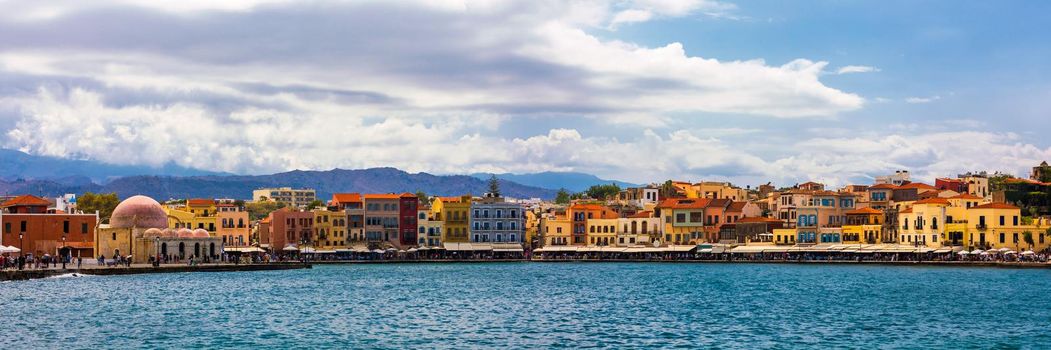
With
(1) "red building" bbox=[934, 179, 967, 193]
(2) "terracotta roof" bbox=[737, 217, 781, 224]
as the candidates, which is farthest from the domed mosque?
(1) "red building" bbox=[934, 179, 967, 193]

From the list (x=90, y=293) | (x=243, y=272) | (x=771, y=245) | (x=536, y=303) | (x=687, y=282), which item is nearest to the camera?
(x=536, y=303)

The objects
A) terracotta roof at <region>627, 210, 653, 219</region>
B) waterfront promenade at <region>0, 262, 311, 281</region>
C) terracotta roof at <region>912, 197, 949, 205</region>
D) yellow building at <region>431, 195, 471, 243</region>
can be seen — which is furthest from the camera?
terracotta roof at <region>627, 210, 653, 219</region>

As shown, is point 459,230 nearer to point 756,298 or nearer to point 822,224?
point 822,224

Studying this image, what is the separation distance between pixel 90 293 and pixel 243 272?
30.0m

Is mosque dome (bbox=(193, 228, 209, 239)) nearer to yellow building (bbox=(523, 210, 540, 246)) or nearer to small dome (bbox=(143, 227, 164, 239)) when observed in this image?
small dome (bbox=(143, 227, 164, 239))

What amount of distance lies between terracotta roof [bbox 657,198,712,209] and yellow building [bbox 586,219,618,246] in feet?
18.0

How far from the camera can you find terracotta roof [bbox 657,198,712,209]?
430 feet

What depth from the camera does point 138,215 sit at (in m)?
107

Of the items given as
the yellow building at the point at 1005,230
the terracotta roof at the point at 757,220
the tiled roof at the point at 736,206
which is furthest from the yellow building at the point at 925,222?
the tiled roof at the point at 736,206

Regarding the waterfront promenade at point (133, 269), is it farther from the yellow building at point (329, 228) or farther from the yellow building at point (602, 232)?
the yellow building at point (602, 232)

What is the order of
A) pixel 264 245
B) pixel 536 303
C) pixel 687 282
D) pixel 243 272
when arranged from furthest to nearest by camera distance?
pixel 264 245, pixel 243 272, pixel 687 282, pixel 536 303

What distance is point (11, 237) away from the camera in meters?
104

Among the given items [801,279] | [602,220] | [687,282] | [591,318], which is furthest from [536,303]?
[602,220]

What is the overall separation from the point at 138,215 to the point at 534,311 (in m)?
55.3
